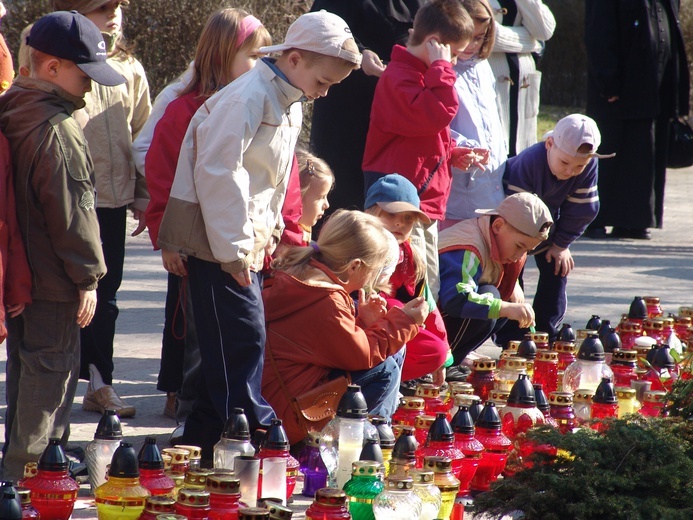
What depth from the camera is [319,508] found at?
3.40 m

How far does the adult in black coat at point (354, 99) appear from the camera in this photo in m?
6.65

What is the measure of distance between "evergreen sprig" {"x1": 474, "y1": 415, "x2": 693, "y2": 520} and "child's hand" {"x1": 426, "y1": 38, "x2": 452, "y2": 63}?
2495 mm

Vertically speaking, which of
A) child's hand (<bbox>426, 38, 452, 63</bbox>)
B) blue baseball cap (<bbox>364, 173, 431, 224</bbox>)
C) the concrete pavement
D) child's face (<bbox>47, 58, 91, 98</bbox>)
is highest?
child's hand (<bbox>426, 38, 452, 63</bbox>)

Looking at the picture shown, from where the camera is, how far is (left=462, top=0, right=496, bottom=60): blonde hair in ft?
20.0

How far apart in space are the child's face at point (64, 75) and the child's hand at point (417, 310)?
1568mm

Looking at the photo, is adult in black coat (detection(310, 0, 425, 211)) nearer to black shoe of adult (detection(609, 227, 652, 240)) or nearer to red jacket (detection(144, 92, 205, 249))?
red jacket (detection(144, 92, 205, 249))

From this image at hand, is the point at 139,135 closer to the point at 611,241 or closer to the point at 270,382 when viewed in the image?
the point at 270,382

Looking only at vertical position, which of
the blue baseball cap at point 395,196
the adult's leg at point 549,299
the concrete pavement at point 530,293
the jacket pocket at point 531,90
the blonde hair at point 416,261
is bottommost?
the concrete pavement at point 530,293

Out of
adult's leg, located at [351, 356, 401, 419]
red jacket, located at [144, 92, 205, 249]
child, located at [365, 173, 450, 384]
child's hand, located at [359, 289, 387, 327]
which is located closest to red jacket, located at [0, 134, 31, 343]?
red jacket, located at [144, 92, 205, 249]

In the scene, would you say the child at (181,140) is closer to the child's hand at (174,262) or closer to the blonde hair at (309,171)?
the child's hand at (174,262)

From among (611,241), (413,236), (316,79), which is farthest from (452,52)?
(611,241)

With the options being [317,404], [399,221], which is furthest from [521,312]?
[317,404]

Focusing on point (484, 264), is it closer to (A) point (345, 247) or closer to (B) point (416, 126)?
(B) point (416, 126)

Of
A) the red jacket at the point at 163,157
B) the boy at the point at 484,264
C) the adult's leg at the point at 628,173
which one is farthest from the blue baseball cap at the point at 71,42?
the adult's leg at the point at 628,173
